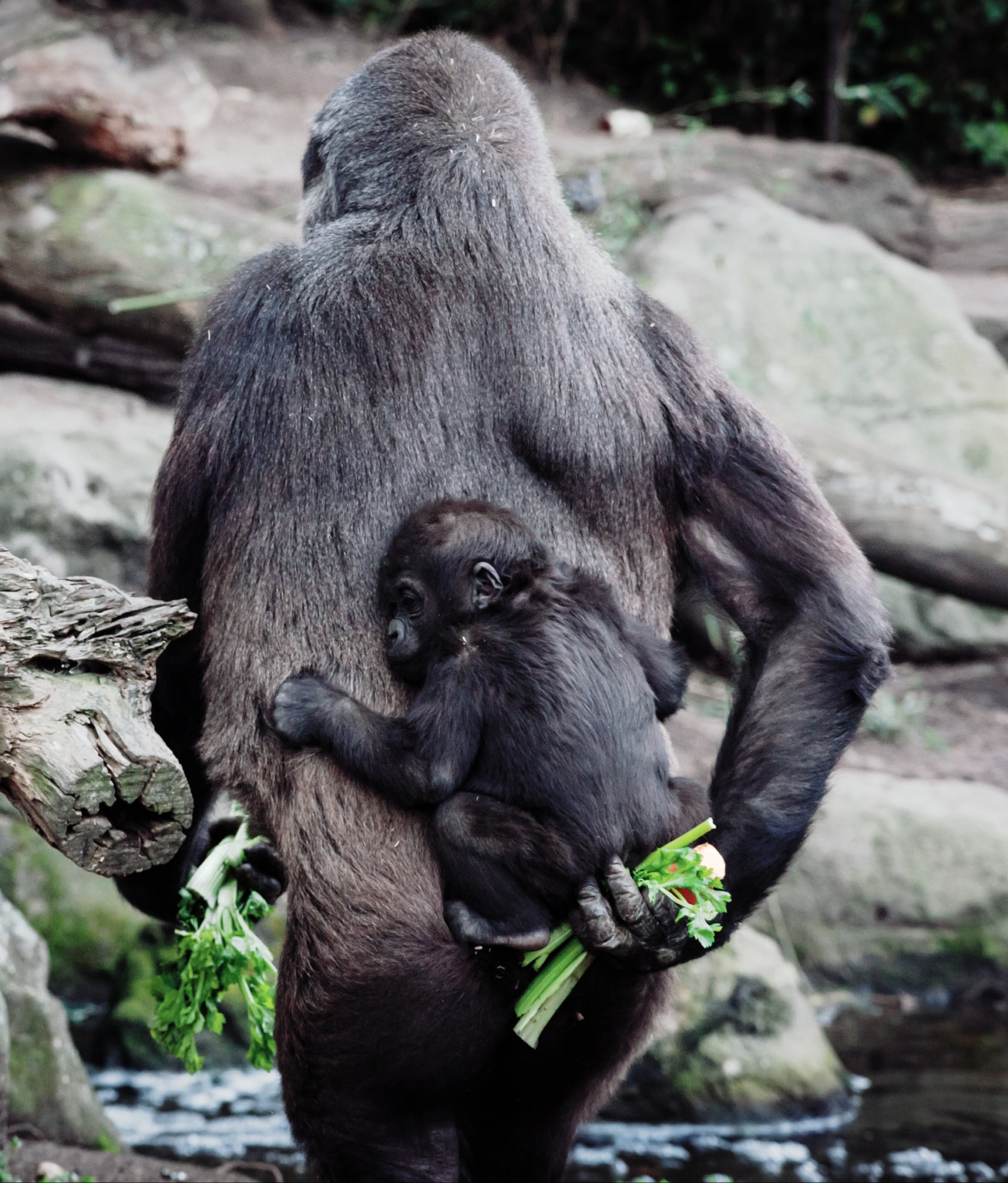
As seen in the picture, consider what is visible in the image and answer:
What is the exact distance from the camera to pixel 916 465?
646 cm

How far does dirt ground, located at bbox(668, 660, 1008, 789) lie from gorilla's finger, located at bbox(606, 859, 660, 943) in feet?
13.0

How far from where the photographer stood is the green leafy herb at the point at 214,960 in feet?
9.90

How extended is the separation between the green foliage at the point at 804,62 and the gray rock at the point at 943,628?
693 centimetres

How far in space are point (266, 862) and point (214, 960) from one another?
0.91 ft

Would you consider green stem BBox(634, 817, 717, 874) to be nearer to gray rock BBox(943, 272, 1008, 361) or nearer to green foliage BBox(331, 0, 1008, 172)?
gray rock BBox(943, 272, 1008, 361)

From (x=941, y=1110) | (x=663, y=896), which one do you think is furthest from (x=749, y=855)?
(x=941, y=1110)

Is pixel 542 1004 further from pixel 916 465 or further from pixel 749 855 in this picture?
pixel 916 465

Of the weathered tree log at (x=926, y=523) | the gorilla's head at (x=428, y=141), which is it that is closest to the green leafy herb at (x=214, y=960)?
the gorilla's head at (x=428, y=141)

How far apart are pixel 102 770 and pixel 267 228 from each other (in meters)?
5.53

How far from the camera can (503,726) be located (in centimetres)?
238

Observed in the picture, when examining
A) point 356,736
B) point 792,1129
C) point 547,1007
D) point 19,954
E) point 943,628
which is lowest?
point 792,1129

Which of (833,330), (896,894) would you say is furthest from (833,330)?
(896,894)

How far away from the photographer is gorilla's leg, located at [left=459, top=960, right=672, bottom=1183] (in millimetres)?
2615

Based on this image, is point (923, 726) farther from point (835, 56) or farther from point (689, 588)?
point (835, 56)
